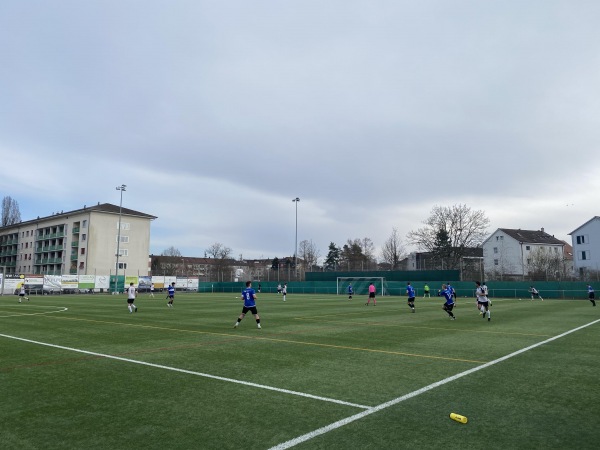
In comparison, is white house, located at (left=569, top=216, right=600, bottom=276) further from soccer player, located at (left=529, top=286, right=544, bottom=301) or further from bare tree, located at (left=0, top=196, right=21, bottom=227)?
bare tree, located at (left=0, top=196, right=21, bottom=227)

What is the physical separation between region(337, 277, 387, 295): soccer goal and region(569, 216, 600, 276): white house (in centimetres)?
3512

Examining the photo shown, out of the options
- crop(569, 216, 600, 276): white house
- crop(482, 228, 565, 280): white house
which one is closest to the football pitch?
crop(569, 216, 600, 276): white house

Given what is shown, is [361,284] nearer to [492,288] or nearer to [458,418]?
[492,288]

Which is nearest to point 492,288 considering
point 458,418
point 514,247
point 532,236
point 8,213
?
point 514,247

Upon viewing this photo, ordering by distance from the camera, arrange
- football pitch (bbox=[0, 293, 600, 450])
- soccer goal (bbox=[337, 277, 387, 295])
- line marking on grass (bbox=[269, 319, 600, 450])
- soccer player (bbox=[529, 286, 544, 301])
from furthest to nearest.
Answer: soccer goal (bbox=[337, 277, 387, 295]) < soccer player (bbox=[529, 286, 544, 301]) < football pitch (bbox=[0, 293, 600, 450]) < line marking on grass (bbox=[269, 319, 600, 450])

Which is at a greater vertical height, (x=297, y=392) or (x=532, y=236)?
(x=532, y=236)

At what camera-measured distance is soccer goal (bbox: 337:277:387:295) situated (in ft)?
196

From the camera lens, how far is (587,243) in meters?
71.8

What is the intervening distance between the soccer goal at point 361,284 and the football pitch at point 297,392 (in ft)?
149

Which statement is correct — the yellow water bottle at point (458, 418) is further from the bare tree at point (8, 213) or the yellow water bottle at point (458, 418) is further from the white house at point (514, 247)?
the bare tree at point (8, 213)

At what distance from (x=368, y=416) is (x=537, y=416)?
247cm

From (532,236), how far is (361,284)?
50.1 metres

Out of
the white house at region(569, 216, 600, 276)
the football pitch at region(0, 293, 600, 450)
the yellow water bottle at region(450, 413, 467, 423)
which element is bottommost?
the football pitch at region(0, 293, 600, 450)

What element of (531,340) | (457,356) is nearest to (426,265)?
(531,340)
